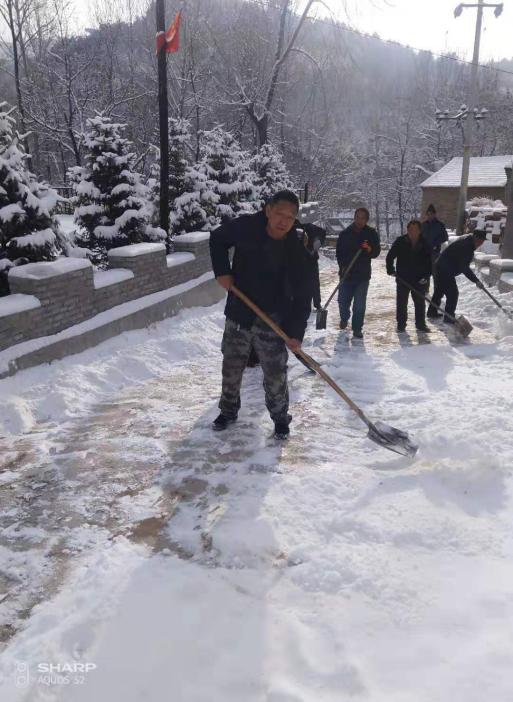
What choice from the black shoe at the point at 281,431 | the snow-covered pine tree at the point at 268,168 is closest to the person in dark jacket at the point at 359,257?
the black shoe at the point at 281,431

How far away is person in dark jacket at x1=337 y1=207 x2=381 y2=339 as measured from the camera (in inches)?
279

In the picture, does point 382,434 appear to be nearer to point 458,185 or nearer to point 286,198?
point 286,198

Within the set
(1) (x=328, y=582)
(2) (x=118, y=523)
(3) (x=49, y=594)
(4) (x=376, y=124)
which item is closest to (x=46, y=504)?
(2) (x=118, y=523)

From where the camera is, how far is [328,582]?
8.31 feet

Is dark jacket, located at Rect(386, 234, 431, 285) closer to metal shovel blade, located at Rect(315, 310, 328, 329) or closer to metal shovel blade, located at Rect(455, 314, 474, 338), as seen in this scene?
metal shovel blade, located at Rect(455, 314, 474, 338)

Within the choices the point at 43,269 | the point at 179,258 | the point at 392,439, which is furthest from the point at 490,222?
the point at 392,439

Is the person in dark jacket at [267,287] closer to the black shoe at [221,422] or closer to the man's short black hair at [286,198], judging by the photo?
the man's short black hair at [286,198]

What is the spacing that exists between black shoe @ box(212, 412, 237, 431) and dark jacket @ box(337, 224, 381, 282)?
3.57 metres

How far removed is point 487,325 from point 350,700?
7.07m

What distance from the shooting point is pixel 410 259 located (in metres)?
7.44

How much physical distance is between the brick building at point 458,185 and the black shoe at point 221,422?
3478 cm

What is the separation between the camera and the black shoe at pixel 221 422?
14.2ft

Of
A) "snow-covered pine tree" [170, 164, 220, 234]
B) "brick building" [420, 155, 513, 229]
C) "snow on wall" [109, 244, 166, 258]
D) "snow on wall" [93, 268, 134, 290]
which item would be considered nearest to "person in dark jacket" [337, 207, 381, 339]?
"snow on wall" [109, 244, 166, 258]

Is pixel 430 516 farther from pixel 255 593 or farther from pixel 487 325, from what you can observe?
pixel 487 325
